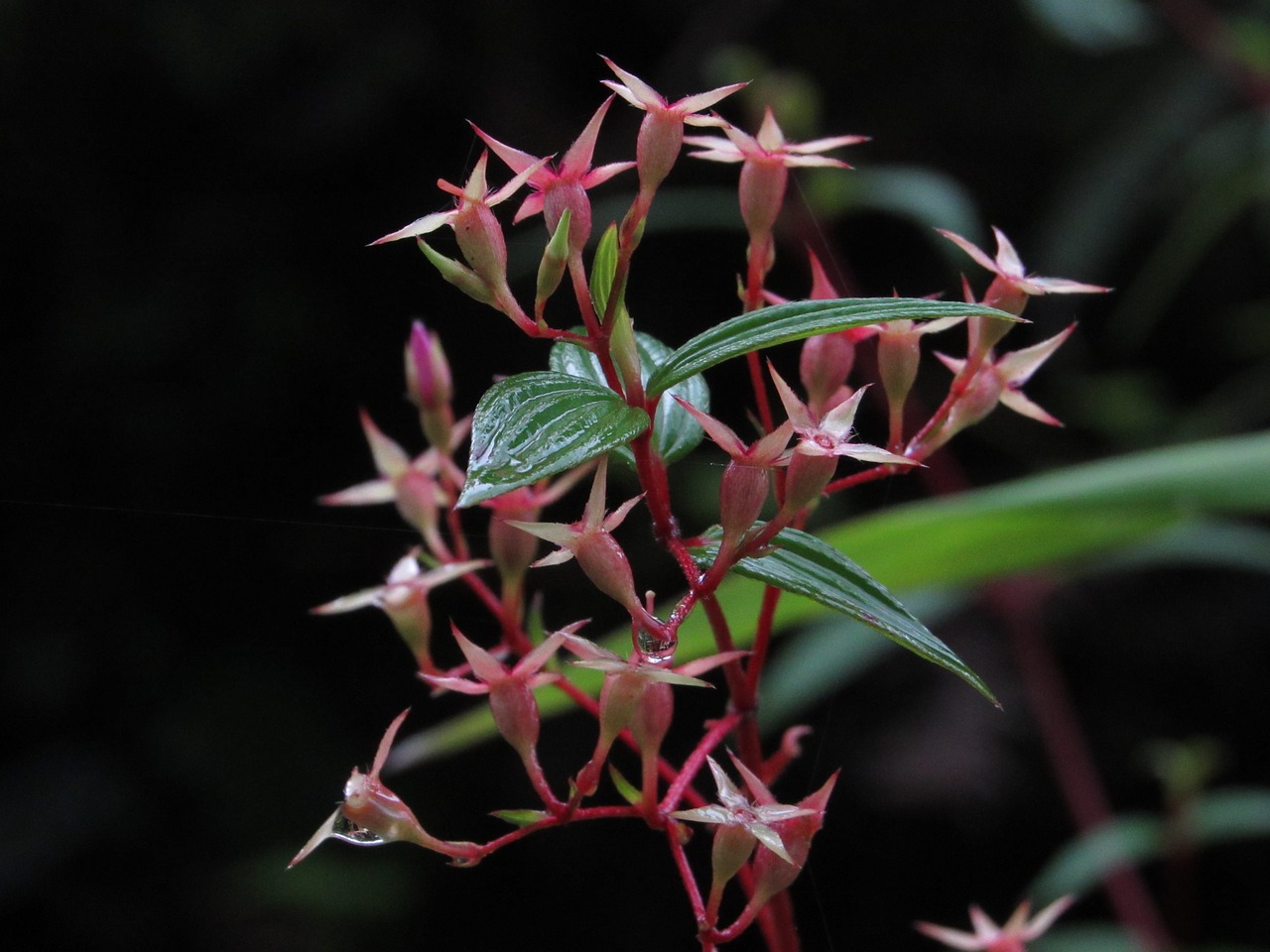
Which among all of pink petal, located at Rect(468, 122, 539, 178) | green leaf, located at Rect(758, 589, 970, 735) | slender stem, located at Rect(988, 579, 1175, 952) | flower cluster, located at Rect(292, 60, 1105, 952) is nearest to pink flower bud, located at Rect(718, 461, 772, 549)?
flower cluster, located at Rect(292, 60, 1105, 952)

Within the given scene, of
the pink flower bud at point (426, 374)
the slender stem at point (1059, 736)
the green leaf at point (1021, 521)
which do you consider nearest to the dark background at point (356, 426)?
the slender stem at point (1059, 736)

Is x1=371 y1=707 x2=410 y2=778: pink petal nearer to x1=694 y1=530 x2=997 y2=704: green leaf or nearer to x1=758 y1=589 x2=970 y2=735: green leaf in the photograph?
x1=694 y1=530 x2=997 y2=704: green leaf

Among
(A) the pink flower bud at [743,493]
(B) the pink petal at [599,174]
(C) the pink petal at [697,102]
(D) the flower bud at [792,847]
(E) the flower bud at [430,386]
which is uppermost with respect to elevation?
(C) the pink petal at [697,102]

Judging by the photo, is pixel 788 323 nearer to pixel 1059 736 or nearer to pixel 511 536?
pixel 511 536

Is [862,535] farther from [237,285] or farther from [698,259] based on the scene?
[237,285]

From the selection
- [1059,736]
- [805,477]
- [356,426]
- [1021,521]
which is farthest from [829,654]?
[356,426]

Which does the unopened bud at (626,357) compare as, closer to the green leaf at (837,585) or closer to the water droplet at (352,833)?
the green leaf at (837,585)
